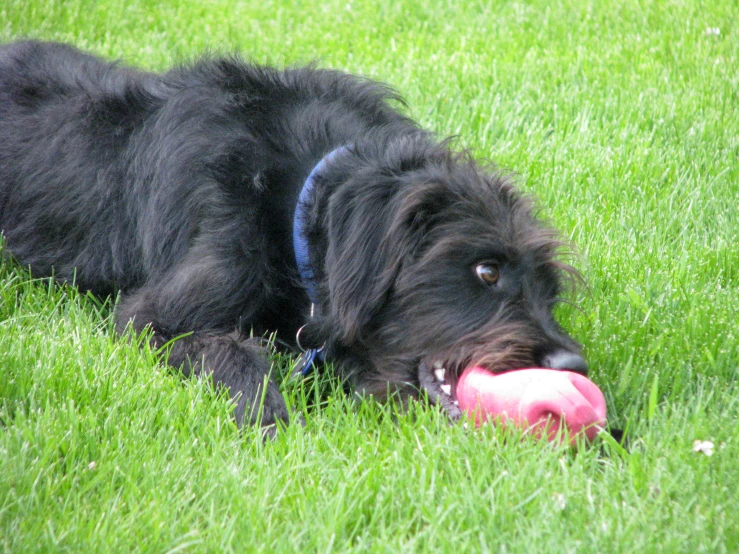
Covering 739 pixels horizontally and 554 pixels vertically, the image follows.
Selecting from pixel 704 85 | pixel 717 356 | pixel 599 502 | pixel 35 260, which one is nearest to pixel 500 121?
pixel 704 85

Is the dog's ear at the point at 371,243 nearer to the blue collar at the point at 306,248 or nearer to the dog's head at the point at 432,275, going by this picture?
the dog's head at the point at 432,275

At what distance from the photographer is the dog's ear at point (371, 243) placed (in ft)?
9.49

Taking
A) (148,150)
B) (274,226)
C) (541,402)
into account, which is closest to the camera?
(541,402)

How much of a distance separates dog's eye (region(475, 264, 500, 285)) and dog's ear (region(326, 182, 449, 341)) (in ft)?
0.76

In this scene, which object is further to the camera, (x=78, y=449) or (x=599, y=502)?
(x=78, y=449)

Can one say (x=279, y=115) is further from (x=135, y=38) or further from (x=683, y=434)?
(x=135, y=38)

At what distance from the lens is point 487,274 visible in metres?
2.86

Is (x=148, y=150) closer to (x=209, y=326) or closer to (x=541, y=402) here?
(x=209, y=326)

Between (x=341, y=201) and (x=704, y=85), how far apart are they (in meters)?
3.96

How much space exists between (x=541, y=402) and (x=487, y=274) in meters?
0.56

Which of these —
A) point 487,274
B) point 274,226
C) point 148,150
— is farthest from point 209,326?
point 487,274

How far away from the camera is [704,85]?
19.2 ft

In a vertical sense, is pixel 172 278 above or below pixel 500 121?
below

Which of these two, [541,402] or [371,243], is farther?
[371,243]
